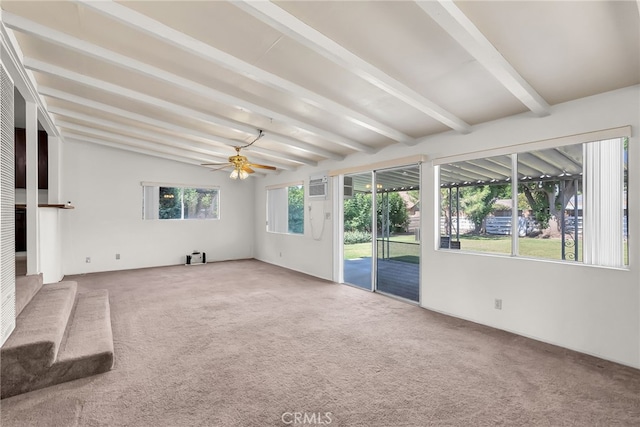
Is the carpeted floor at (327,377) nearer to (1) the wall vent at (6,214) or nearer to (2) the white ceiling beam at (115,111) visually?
(1) the wall vent at (6,214)

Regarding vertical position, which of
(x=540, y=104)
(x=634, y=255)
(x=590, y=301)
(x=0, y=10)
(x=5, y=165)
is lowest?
(x=590, y=301)

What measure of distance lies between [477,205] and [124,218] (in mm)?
6977

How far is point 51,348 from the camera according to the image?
7.44 feet

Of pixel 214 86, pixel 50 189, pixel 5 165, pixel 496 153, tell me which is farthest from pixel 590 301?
pixel 50 189

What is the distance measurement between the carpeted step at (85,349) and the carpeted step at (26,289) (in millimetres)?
431

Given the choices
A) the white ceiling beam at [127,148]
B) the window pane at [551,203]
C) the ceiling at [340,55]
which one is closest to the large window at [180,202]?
the white ceiling beam at [127,148]

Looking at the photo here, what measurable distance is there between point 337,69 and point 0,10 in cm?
260

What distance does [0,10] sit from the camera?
230 cm

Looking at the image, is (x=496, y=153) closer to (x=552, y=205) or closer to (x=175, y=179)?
(x=552, y=205)

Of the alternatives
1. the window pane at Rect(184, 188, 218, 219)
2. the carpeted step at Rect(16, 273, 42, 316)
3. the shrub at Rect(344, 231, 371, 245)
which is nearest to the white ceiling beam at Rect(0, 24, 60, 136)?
the carpeted step at Rect(16, 273, 42, 316)

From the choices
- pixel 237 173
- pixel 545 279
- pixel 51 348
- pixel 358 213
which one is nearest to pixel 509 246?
pixel 545 279

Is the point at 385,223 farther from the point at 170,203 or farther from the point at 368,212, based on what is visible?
the point at 170,203

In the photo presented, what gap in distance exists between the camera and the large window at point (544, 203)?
2777 millimetres

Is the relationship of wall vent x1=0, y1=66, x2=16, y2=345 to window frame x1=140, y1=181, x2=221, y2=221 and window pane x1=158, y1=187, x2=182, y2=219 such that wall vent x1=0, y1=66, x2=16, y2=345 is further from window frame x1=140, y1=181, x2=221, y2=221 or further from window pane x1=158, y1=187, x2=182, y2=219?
window pane x1=158, y1=187, x2=182, y2=219
